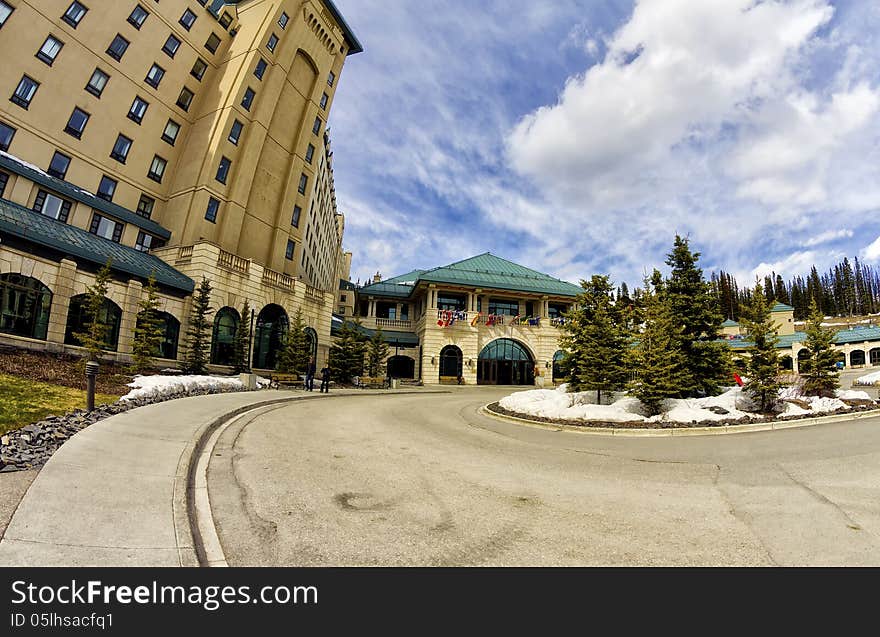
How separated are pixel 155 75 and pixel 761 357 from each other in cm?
4368

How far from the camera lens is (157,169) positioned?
3219 centimetres

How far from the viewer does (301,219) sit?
39.6m

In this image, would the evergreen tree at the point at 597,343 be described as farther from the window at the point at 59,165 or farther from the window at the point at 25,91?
the window at the point at 25,91

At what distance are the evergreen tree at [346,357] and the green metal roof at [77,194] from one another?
15158 millimetres

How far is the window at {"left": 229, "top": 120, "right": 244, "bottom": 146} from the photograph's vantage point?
33.0 meters

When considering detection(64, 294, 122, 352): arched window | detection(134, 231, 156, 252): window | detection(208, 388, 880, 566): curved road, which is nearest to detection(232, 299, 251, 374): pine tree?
detection(64, 294, 122, 352): arched window

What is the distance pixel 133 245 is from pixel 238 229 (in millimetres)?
7095

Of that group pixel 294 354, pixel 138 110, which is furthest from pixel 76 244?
pixel 138 110

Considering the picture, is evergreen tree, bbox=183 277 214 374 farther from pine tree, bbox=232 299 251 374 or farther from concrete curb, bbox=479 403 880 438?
concrete curb, bbox=479 403 880 438

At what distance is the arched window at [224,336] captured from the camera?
1035 inches

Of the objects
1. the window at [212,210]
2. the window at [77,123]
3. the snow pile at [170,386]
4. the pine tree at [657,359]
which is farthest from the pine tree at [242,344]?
the pine tree at [657,359]

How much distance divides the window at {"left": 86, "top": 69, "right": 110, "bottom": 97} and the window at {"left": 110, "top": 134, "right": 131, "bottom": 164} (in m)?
2.92
